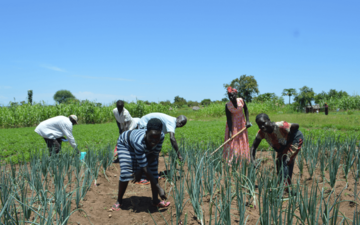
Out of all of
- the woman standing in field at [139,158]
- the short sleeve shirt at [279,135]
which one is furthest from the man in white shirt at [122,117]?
the short sleeve shirt at [279,135]

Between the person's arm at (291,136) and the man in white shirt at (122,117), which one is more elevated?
the man in white shirt at (122,117)

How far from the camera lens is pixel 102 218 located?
10.5 ft

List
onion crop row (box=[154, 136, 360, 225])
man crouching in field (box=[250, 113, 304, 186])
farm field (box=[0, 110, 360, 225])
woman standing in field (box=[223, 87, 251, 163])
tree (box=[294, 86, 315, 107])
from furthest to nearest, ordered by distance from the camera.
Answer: tree (box=[294, 86, 315, 107])
woman standing in field (box=[223, 87, 251, 163])
man crouching in field (box=[250, 113, 304, 186])
farm field (box=[0, 110, 360, 225])
onion crop row (box=[154, 136, 360, 225])

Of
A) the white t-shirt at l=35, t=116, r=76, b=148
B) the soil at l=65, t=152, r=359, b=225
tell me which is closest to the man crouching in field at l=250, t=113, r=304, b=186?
the soil at l=65, t=152, r=359, b=225

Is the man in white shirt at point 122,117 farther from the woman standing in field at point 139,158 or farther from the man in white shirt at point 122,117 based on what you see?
the woman standing in field at point 139,158

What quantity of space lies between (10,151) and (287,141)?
7966 millimetres

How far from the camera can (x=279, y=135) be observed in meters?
3.62

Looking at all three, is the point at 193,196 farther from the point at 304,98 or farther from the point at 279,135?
the point at 304,98

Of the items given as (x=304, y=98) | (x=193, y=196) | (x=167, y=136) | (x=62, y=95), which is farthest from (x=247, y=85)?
(x=62, y=95)

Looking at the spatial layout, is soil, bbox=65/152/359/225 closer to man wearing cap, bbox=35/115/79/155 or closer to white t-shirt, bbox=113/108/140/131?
man wearing cap, bbox=35/115/79/155

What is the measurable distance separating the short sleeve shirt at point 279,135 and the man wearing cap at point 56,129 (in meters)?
3.65

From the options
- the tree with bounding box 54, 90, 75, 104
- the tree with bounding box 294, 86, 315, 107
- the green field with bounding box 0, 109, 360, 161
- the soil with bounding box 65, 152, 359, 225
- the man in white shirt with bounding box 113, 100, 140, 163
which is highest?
the tree with bounding box 54, 90, 75, 104

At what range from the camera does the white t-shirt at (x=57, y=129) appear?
512 centimetres

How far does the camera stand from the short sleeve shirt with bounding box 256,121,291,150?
11.6 ft
